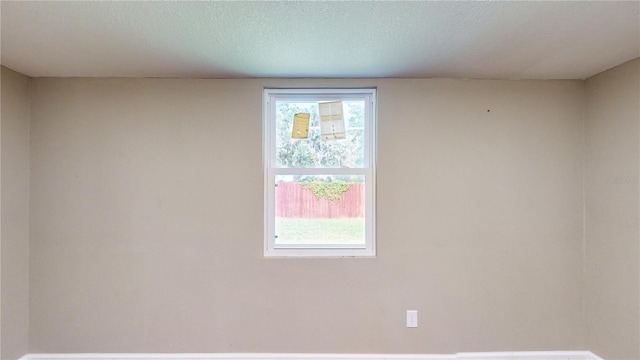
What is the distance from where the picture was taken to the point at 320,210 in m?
2.49

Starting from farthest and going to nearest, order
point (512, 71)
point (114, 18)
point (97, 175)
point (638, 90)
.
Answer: point (97, 175) → point (512, 71) → point (638, 90) → point (114, 18)

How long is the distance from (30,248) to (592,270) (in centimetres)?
399

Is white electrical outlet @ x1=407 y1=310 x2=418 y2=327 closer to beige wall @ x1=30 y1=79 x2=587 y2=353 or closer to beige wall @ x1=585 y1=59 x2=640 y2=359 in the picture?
beige wall @ x1=30 y1=79 x2=587 y2=353

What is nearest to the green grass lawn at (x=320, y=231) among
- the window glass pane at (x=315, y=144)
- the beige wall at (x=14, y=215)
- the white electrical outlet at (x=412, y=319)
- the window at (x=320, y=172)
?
the window at (x=320, y=172)

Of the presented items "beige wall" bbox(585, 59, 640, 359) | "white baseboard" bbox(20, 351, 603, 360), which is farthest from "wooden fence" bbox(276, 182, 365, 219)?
"beige wall" bbox(585, 59, 640, 359)

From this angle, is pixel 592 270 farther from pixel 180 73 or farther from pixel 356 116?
pixel 180 73

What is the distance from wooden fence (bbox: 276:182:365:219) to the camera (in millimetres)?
2471

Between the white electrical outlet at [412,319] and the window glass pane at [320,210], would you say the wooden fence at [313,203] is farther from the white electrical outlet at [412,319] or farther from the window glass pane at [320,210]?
the white electrical outlet at [412,319]

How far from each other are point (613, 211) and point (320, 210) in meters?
1.95

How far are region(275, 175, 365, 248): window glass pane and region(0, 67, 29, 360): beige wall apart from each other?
5.79 feet

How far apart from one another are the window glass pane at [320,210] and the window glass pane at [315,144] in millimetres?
108

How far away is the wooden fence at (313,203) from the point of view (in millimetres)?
2471

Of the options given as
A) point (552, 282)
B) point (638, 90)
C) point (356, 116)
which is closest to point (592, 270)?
point (552, 282)

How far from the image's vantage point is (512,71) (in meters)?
2.21
